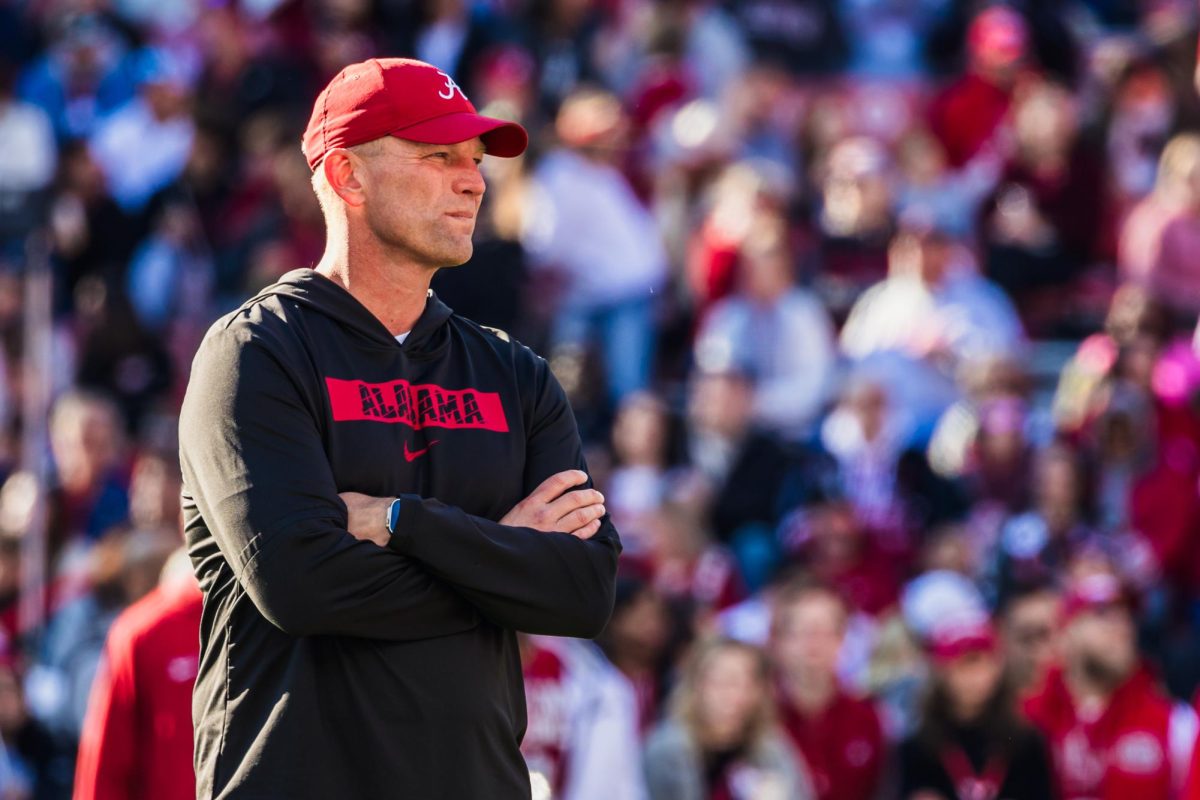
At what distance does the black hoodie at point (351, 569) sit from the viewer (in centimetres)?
351

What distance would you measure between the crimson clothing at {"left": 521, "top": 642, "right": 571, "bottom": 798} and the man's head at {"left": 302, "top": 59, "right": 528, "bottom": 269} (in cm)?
Answer: 423

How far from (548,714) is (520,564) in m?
4.34

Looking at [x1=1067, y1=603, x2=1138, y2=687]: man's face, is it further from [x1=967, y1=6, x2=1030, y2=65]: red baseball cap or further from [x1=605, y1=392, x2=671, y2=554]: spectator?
[x1=967, y1=6, x2=1030, y2=65]: red baseball cap

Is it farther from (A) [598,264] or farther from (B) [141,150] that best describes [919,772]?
(B) [141,150]

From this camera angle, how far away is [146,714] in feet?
17.9

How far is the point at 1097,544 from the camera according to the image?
9.14 metres

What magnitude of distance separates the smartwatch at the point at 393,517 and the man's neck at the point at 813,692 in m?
5.04

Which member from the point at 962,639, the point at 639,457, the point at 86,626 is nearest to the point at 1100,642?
the point at 962,639

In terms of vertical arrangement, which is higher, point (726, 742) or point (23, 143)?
point (23, 143)

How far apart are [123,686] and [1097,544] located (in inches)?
199

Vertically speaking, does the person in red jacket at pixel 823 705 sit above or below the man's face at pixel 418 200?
below

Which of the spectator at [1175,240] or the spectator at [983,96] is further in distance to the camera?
the spectator at [983,96]

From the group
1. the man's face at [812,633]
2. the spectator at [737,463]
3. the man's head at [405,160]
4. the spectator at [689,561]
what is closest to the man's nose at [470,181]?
the man's head at [405,160]

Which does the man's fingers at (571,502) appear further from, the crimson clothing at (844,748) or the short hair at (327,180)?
the crimson clothing at (844,748)
